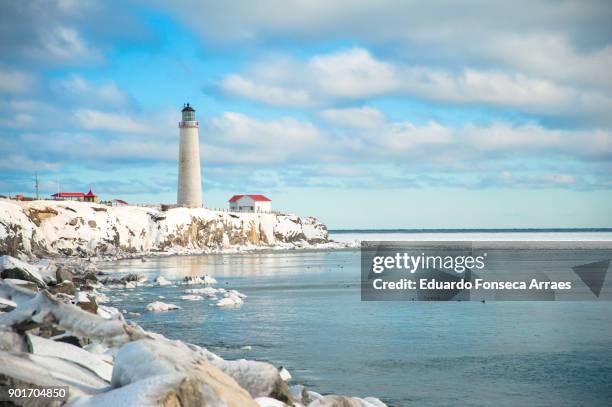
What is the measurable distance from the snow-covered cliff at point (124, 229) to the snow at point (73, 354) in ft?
154

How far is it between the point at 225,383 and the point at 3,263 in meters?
15.5

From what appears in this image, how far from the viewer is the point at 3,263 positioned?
20.7 m

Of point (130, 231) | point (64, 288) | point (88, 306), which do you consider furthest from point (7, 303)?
point (130, 231)

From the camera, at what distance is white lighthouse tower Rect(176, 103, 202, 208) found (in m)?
93.1

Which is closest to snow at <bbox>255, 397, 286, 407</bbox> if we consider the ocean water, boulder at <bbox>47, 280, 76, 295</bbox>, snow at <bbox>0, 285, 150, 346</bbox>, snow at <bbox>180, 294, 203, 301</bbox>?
snow at <bbox>0, 285, 150, 346</bbox>

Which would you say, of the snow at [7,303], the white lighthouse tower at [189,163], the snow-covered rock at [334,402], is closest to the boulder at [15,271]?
the snow at [7,303]

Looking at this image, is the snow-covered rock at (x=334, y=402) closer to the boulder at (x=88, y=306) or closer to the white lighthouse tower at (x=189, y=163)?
the boulder at (x=88, y=306)

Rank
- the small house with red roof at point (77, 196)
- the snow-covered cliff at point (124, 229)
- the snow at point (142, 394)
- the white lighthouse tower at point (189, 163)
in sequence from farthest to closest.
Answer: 1. the small house with red roof at point (77, 196)
2. the white lighthouse tower at point (189, 163)
3. the snow-covered cliff at point (124, 229)
4. the snow at point (142, 394)

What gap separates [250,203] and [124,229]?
1902 inches

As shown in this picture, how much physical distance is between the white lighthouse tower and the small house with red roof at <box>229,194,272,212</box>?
2977 centimetres

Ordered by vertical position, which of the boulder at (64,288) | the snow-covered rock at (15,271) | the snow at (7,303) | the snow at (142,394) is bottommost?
the boulder at (64,288)

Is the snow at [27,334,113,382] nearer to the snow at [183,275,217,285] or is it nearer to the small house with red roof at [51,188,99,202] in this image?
the snow at [183,275,217,285]

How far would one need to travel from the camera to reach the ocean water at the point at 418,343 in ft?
43.4

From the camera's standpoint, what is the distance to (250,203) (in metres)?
127
